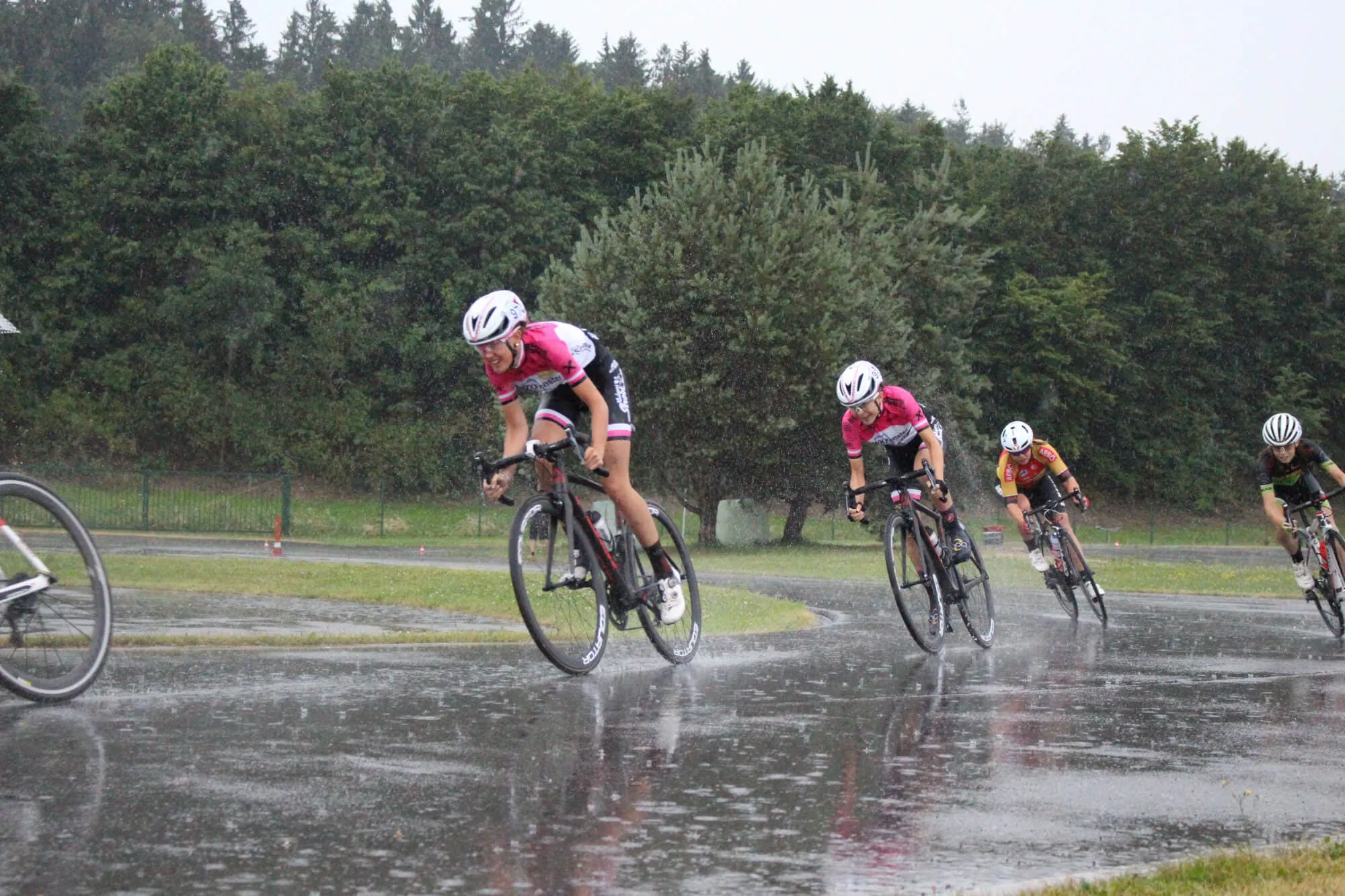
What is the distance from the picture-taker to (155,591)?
1820 cm

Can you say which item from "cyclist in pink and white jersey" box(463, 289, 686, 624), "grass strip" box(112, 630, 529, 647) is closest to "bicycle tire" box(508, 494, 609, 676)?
"cyclist in pink and white jersey" box(463, 289, 686, 624)

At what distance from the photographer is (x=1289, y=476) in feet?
51.0

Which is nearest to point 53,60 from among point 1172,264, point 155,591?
point 1172,264

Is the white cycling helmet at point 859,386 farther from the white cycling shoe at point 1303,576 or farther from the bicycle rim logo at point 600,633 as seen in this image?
the white cycling shoe at point 1303,576

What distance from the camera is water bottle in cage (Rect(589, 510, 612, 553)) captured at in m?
9.57

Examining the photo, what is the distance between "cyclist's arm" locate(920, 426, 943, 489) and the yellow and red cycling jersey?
4.20 metres

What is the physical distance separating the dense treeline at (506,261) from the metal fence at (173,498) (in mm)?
11131

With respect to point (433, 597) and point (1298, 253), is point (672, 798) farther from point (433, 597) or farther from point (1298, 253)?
point (1298, 253)

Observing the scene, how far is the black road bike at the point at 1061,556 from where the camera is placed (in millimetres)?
16719

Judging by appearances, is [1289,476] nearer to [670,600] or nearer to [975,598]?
[975,598]

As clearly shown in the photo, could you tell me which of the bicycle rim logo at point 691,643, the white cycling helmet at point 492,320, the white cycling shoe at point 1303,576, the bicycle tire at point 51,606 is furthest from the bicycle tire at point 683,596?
the white cycling shoe at point 1303,576

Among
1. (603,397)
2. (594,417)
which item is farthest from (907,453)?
(594,417)

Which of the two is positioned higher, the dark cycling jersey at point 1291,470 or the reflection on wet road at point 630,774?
the dark cycling jersey at point 1291,470

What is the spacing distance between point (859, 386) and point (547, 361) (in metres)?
3.83
